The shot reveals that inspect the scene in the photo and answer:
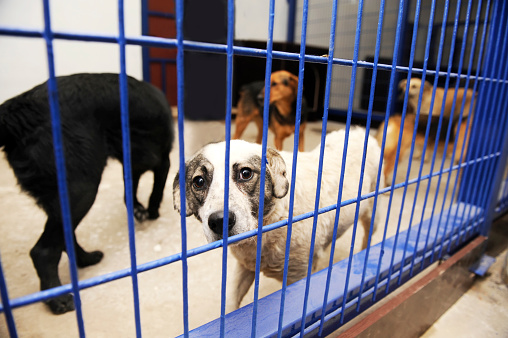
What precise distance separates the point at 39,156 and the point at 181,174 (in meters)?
1.08

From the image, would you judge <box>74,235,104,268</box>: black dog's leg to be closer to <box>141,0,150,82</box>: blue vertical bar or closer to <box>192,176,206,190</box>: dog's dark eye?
<box>192,176,206,190</box>: dog's dark eye

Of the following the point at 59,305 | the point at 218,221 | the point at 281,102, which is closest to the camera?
the point at 218,221

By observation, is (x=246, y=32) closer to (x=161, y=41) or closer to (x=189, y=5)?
(x=189, y=5)

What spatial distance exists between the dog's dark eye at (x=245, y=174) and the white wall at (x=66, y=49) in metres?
1.88

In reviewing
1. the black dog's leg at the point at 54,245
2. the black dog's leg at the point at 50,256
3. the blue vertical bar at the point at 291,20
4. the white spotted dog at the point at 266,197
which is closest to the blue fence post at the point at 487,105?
the white spotted dog at the point at 266,197

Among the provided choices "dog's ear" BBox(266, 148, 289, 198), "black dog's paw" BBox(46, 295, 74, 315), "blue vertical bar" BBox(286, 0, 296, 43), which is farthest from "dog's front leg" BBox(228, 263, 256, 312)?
"blue vertical bar" BBox(286, 0, 296, 43)

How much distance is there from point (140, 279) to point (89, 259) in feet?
1.17

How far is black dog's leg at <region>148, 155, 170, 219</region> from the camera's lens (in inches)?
81.5

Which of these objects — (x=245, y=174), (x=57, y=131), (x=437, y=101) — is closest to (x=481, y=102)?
(x=437, y=101)

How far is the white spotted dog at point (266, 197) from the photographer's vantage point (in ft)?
2.92

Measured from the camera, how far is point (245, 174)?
98cm

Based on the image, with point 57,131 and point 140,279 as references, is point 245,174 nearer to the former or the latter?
point 57,131

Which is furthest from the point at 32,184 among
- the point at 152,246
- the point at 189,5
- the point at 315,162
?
the point at 315,162

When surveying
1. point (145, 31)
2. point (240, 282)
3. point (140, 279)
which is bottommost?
point (140, 279)
